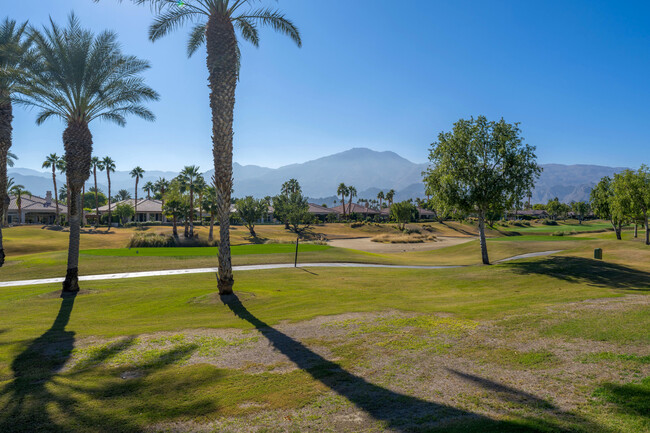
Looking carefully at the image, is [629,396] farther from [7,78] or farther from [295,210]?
[295,210]

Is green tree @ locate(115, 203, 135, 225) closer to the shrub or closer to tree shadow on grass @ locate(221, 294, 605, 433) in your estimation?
the shrub

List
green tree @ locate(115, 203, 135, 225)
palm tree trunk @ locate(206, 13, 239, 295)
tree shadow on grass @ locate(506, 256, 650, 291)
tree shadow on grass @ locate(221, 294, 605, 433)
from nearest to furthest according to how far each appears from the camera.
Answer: tree shadow on grass @ locate(221, 294, 605, 433)
palm tree trunk @ locate(206, 13, 239, 295)
tree shadow on grass @ locate(506, 256, 650, 291)
green tree @ locate(115, 203, 135, 225)

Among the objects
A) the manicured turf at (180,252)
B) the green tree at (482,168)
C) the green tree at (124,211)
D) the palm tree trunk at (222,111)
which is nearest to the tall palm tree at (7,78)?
the manicured turf at (180,252)

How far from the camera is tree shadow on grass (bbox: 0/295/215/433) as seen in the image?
577 centimetres

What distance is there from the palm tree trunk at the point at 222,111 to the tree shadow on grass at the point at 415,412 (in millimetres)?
8973

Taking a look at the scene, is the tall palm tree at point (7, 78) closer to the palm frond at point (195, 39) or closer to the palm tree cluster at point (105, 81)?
the palm tree cluster at point (105, 81)

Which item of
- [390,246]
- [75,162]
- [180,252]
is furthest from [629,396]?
[390,246]

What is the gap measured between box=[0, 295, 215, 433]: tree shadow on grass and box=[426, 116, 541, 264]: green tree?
23.3 meters

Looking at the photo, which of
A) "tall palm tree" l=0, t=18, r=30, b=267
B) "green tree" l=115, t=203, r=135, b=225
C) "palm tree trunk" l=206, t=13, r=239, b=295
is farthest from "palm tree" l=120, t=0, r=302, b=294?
"green tree" l=115, t=203, r=135, b=225

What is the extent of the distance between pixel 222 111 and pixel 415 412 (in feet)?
46.4

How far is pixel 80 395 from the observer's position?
6.73 meters

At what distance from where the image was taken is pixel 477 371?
7.44m

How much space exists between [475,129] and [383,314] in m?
20.4

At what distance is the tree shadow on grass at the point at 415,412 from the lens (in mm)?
5211
